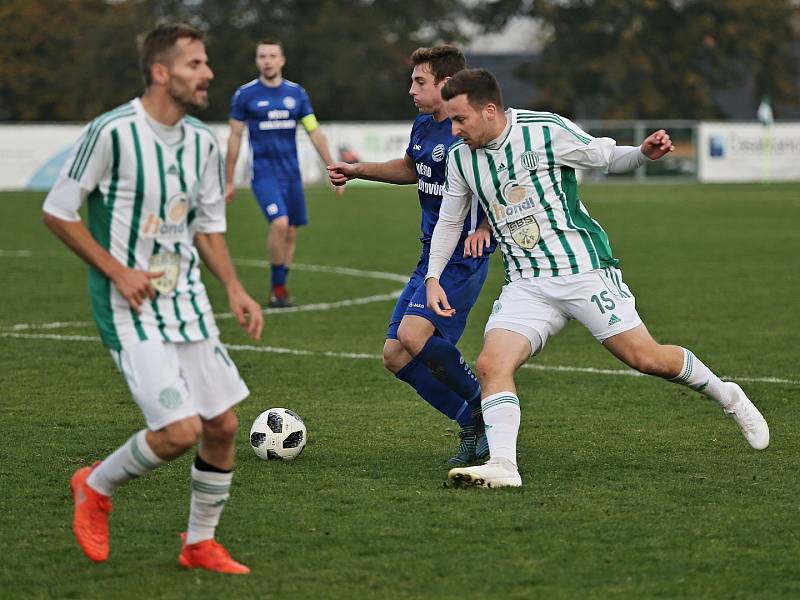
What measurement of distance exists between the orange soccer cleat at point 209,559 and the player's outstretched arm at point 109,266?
0.82m

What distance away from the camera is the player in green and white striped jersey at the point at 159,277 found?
4.69 metres

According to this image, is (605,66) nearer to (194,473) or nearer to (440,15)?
(440,15)

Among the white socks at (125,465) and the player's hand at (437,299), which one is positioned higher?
the player's hand at (437,299)

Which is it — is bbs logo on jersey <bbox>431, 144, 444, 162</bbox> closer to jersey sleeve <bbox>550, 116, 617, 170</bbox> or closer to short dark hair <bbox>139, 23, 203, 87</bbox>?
jersey sleeve <bbox>550, 116, 617, 170</bbox>

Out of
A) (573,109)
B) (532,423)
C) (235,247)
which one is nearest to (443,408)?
(532,423)

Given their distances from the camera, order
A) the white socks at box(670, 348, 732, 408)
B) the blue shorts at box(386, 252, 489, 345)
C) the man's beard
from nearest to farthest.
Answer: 1. the man's beard
2. the white socks at box(670, 348, 732, 408)
3. the blue shorts at box(386, 252, 489, 345)

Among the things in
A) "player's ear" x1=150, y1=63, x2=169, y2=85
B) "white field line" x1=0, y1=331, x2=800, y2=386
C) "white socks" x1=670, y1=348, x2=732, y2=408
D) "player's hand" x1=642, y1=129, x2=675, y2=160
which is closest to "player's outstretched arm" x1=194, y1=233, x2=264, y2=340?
"player's ear" x1=150, y1=63, x2=169, y2=85

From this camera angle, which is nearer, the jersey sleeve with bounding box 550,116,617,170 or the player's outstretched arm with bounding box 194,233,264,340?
the player's outstretched arm with bounding box 194,233,264,340

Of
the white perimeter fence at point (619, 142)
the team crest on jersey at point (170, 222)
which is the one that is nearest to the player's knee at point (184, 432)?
Result: the team crest on jersey at point (170, 222)

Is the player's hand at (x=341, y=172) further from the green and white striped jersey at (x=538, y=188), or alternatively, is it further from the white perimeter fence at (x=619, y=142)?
the white perimeter fence at (x=619, y=142)

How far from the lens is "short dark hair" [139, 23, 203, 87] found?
15.6 ft

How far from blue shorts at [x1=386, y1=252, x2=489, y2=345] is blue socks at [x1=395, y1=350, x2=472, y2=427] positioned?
0.17 metres

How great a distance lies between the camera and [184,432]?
15.3 ft

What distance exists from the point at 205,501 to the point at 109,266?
0.85 meters
